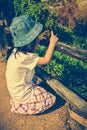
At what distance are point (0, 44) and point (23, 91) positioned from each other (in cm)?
205

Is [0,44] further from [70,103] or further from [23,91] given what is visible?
[70,103]

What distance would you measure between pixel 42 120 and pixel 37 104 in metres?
0.32

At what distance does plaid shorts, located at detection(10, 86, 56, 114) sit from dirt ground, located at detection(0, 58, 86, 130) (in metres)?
0.15

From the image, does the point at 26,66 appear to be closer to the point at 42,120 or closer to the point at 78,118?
the point at 42,120

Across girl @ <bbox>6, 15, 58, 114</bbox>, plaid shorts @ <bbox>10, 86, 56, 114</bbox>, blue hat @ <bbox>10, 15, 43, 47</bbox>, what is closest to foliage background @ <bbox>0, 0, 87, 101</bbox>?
plaid shorts @ <bbox>10, 86, 56, 114</bbox>

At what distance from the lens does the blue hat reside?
3662 millimetres

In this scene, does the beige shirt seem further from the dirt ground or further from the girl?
the dirt ground

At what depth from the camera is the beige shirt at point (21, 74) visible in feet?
12.5

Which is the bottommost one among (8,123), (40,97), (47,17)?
(8,123)

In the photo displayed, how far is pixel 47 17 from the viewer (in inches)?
267

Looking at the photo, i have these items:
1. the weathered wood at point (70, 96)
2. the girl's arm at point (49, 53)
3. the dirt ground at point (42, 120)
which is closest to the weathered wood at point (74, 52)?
the girl's arm at point (49, 53)

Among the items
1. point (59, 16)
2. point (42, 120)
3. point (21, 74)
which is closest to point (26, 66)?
point (21, 74)

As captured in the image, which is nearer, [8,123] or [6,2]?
[8,123]

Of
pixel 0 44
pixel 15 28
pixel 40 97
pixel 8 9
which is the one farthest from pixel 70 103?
pixel 8 9
